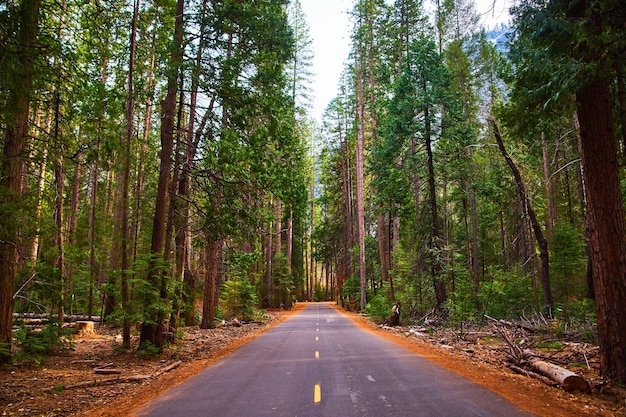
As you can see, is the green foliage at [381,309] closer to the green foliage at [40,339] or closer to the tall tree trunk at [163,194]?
the tall tree trunk at [163,194]

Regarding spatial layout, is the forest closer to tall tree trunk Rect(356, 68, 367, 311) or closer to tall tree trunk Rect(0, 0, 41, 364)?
tall tree trunk Rect(0, 0, 41, 364)

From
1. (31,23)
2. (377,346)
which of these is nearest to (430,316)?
(377,346)

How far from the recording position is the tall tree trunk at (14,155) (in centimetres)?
603

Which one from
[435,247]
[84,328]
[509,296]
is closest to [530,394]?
[435,247]

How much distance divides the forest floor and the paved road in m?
0.50

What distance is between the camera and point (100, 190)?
28.0 m

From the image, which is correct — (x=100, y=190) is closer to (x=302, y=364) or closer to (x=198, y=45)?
(x=198, y=45)

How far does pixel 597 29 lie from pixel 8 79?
9057 mm

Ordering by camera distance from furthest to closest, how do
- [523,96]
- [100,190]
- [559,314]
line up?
[100,190] < [559,314] < [523,96]

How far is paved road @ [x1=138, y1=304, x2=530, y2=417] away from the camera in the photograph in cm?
581

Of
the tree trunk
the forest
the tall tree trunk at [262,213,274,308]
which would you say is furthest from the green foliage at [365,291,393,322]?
the tree trunk

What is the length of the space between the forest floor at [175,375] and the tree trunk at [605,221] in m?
0.84

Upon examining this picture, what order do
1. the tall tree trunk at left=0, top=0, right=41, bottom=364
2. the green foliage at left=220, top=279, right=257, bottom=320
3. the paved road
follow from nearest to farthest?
the paved road < the tall tree trunk at left=0, top=0, right=41, bottom=364 < the green foliage at left=220, top=279, right=257, bottom=320

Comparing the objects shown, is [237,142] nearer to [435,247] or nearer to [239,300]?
[435,247]
